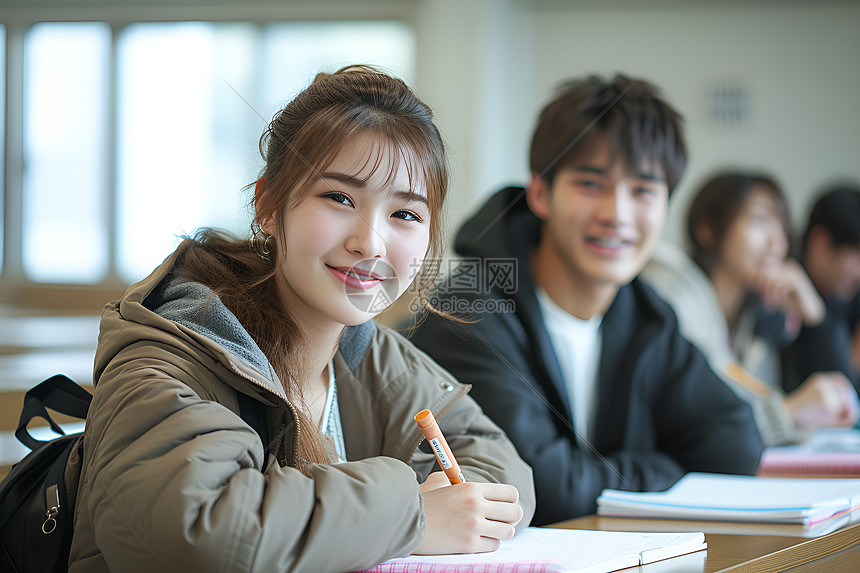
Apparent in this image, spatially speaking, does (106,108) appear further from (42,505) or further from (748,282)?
(42,505)

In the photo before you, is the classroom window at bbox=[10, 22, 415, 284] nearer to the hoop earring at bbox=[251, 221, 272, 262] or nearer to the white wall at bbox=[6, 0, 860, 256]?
the white wall at bbox=[6, 0, 860, 256]

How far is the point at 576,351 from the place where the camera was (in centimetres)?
127

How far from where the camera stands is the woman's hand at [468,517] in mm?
585

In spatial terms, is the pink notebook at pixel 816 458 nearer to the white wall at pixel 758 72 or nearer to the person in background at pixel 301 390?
the person in background at pixel 301 390

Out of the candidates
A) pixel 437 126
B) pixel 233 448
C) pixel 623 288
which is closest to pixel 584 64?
pixel 623 288

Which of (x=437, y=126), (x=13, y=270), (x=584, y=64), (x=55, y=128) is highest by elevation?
(x=584, y=64)

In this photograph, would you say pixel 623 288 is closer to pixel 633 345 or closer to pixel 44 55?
pixel 633 345

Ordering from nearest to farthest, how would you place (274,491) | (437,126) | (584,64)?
(274,491), (437,126), (584,64)

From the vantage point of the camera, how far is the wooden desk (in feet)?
1.95

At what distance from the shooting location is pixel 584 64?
4.14 meters

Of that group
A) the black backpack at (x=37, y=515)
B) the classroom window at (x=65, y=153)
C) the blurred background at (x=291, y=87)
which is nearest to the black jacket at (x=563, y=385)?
the black backpack at (x=37, y=515)

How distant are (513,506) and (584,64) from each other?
12.5 ft

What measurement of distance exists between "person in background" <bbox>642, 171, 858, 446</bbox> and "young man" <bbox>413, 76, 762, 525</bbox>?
81cm

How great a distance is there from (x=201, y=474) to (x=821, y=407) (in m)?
1.42
